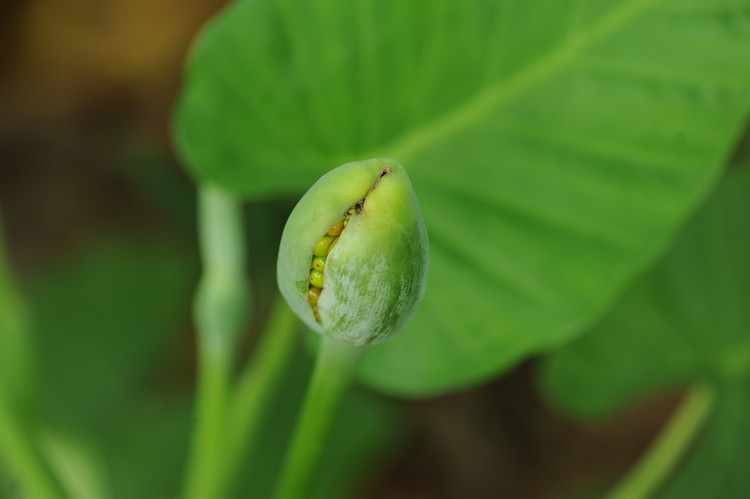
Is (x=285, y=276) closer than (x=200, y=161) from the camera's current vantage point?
Yes

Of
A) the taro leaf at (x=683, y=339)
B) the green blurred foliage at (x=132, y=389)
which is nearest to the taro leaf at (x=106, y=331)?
the green blurred foliage at (x=132, y=389)

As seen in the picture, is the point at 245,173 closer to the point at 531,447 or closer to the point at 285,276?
the point at 285,276

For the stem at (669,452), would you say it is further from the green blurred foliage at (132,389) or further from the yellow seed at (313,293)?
the yellow seed at (313,293)

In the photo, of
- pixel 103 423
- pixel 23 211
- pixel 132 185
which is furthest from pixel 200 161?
pixel 23 211

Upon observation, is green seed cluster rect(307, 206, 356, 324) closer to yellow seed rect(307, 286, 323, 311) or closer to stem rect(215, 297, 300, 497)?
yellow seed rect(307, 286, 323, 311)

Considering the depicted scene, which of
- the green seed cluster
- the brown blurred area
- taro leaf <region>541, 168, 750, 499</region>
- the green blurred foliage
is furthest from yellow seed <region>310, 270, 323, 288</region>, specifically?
the brown blurred area

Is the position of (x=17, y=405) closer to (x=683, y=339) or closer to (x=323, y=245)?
(x=323, y=245)
